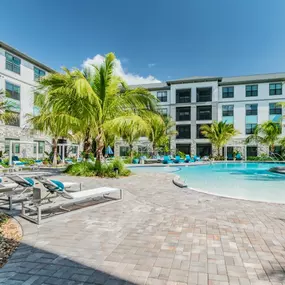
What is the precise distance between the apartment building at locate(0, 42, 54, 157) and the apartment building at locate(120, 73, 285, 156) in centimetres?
1917

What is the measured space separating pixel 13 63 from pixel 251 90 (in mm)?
33554

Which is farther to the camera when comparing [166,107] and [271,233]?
[166,107]

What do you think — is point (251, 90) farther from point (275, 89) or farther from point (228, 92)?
point (228, 92)

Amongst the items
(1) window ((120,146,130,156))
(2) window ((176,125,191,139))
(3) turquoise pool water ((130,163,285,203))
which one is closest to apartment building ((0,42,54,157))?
(1) window ((120,146,130,156))

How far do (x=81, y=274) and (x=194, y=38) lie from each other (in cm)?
2153

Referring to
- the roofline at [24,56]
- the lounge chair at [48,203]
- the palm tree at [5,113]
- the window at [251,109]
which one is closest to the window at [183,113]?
the window at [251,109]

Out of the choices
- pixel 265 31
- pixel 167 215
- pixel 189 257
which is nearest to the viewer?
pixel 189 257

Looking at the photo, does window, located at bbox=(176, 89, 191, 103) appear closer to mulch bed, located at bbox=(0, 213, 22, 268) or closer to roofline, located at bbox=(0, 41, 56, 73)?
roofline, located at bbox=(0, 41, 56, 73)

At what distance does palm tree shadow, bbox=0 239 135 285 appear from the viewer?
8.51 feet

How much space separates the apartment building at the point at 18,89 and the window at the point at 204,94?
24159mm

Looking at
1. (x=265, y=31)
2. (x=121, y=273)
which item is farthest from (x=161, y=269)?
(x=265, y=31)

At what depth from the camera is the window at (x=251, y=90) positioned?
34031 millimetres

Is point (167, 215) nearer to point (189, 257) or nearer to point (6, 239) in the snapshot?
point (189, 257)

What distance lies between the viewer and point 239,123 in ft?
114
